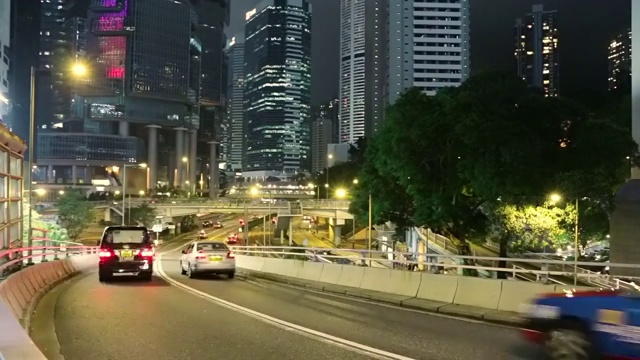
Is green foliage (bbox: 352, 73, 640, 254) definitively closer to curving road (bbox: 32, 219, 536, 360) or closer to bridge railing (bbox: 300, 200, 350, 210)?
curving road (bbox: 32, 219, 536, 360)

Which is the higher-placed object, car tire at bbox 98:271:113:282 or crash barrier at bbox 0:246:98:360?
crash barrier at bbox 0:246:98:360

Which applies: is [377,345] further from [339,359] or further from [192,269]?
[192,269]

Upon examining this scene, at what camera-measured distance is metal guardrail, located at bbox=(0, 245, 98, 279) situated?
1494 cm

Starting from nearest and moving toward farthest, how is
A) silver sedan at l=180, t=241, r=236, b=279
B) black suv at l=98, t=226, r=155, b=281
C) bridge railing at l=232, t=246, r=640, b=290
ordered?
bridge railing at l=232, t=246, r=640, b=290 → black suv at l=98, t=226, r=155, b=281 → silver sedan at l=180, t=241, r=236, b=279

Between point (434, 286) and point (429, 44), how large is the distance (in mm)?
163984

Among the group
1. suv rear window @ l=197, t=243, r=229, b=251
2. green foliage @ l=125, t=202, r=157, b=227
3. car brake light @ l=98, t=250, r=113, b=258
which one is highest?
car brake light @ l=98, t=250, r=113, b=258

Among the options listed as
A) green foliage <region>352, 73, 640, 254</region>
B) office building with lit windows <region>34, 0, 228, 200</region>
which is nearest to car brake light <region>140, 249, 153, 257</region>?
green foliage <region>352, 73, 640, 254</region>

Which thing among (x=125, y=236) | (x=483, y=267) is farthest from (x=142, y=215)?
(x=483, y=267)

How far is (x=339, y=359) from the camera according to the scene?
27.0 ft

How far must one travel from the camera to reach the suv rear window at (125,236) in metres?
21.6

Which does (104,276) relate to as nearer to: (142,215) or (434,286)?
(434,286)

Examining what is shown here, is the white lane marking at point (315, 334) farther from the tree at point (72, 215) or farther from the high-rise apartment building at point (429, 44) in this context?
the high-rise apartment building at point (429, 44)

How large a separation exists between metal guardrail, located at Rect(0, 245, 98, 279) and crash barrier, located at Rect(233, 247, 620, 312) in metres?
9.40

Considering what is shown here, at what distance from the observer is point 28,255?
20.3 meters
